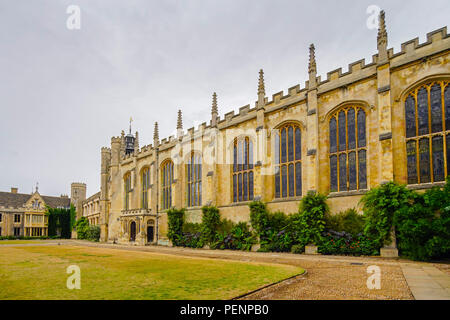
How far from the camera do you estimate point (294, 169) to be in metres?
24.5

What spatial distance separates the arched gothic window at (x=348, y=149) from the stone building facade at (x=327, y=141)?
66 millimetres

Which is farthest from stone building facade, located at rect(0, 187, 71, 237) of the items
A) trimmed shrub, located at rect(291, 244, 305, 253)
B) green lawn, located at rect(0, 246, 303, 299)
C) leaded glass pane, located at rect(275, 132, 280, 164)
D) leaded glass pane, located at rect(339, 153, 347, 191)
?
leaded glass pane, located at rect(339, 153, 347, 191)

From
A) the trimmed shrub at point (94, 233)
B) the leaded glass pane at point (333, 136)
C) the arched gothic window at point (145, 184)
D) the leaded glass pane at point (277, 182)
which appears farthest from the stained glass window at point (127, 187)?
the leaded glass pane at point (333, 136)

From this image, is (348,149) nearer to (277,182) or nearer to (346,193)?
(346,193)

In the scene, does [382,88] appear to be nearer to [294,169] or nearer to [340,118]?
[340,118]

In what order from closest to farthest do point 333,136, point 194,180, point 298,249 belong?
point 298,249 < point 333,136 < point 194,180

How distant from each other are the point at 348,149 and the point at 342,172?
5.25 feet

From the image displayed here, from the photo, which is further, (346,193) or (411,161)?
(346,193)

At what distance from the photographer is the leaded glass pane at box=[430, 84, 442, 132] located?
1769 cm

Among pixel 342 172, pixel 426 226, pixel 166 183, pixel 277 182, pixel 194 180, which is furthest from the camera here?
pixel 166 183

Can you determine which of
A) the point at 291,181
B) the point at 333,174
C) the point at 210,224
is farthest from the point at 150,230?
→ the point at 333,174

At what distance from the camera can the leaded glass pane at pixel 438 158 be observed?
17.2 m

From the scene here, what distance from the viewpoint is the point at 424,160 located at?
17938mm
